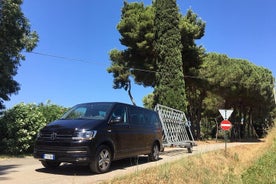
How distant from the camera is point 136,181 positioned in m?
8.34

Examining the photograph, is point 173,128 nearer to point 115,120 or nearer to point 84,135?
point 115,120

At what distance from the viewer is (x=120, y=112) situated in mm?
10445

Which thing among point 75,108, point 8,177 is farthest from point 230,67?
point 8,177

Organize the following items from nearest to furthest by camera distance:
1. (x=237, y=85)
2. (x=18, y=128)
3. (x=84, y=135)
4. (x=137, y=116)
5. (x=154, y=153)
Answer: (x=84, y=135)
(x=137, y=116)
(x=154, y=153)
(x=18, y=128)
(x=237, y=85)

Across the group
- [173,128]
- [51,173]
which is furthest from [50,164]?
[173,128]

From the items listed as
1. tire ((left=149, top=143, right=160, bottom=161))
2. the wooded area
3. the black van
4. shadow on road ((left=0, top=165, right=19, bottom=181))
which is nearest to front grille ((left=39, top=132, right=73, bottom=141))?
the black van

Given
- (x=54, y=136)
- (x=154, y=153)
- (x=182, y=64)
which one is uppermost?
(x=182, y=64)

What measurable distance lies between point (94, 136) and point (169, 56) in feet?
53.5

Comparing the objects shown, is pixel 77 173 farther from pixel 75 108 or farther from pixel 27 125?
pixel 27 125

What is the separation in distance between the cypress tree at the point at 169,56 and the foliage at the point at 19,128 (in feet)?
37.2

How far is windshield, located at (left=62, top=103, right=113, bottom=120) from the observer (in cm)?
984

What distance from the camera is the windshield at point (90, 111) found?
32.3 feet

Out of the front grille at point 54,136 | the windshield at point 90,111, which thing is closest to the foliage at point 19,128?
the windshield at point 90,111

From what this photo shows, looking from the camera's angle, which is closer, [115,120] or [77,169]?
[115,120]
